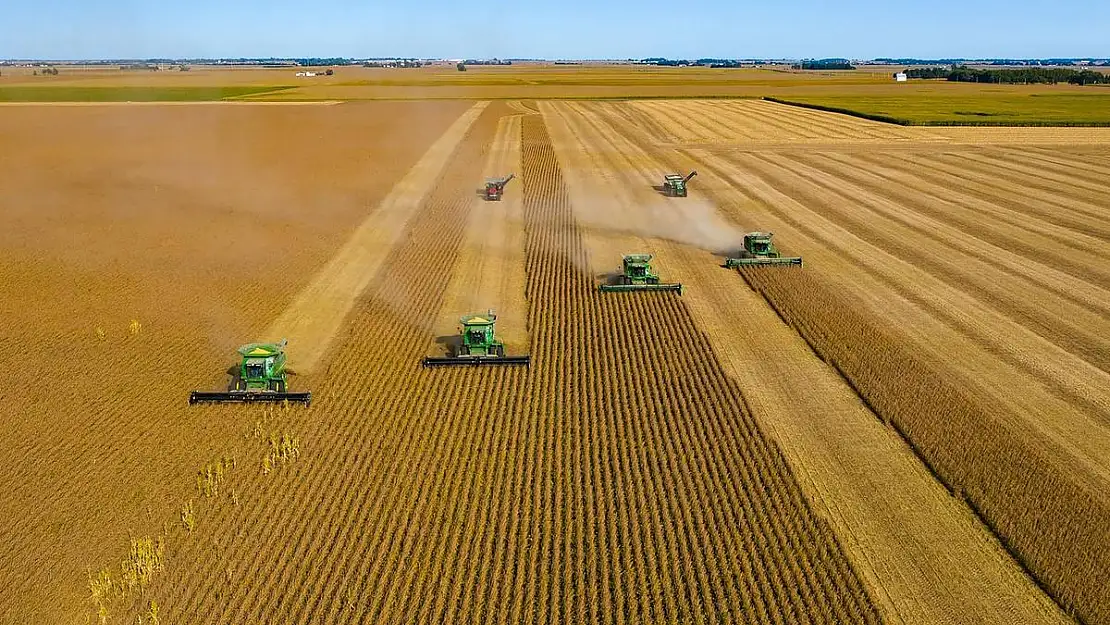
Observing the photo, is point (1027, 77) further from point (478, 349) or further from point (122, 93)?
point (478, 349)

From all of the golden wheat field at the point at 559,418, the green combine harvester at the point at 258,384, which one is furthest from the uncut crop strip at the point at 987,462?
the green combine harvester at the point at 258,384

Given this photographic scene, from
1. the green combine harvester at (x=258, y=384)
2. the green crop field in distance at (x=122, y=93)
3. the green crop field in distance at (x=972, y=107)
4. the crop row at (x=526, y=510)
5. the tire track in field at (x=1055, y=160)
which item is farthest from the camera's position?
the green crop field in distance at (x=122, y=93)

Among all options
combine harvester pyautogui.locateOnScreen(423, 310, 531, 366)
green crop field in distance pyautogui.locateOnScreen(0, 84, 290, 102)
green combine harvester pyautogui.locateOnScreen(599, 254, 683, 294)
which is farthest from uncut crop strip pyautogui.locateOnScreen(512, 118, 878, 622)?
green crop field in distance pyautogui.locateOnScreen(0, 84, 290, 102)

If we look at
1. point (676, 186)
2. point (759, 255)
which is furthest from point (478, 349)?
point (676, 186)

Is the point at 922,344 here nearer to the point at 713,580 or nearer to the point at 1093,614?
the point at 1093,614

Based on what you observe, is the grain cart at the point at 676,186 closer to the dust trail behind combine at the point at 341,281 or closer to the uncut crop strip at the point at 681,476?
the dust trail behind combine at the point at 341,281
